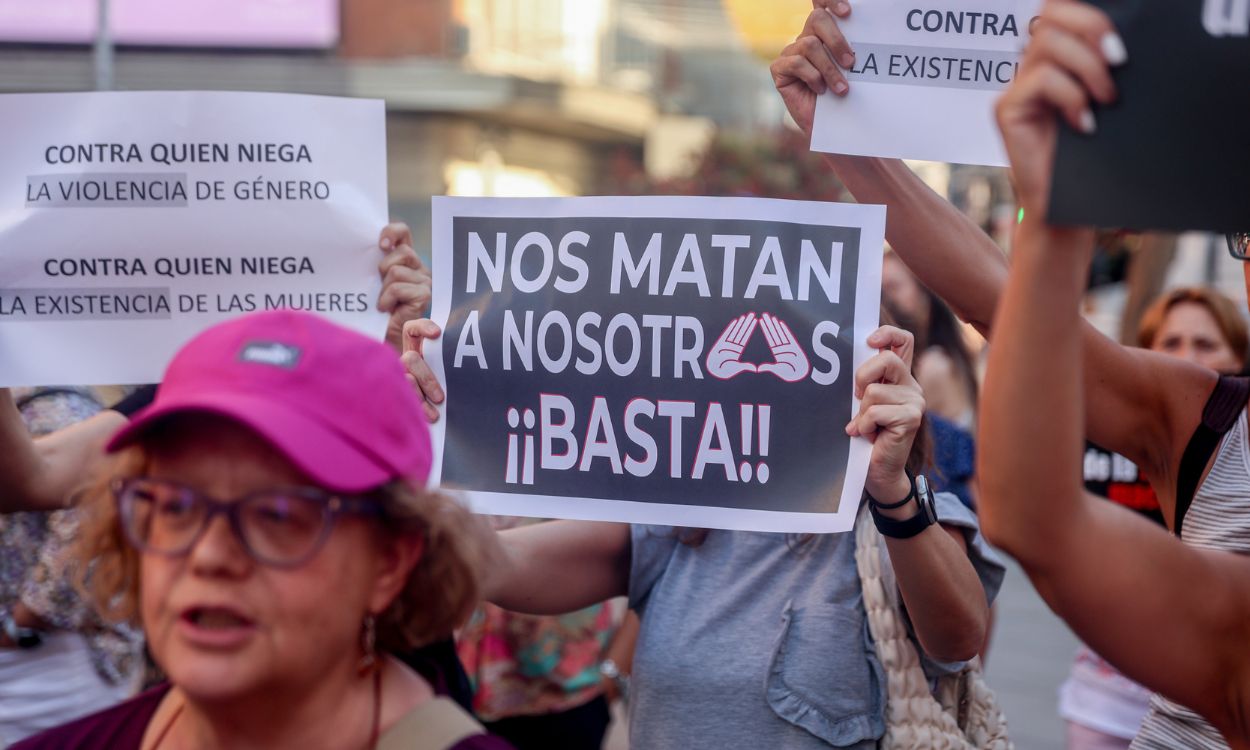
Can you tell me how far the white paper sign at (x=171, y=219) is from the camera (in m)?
2.91

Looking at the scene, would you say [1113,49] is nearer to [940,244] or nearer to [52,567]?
[940,244]

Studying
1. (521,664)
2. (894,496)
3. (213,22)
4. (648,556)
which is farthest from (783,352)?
(213,22)

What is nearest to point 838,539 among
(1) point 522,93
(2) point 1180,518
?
(2) point 1180,518

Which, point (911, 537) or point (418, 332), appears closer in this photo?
point (911, 537)

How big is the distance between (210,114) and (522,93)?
55.3 ft

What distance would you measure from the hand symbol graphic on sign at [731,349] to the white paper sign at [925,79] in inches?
15.9

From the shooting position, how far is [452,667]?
226 cm

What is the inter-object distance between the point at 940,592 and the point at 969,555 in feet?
1.05

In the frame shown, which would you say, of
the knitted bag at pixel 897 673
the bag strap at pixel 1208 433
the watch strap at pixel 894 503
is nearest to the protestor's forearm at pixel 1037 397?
the bag strap at pixel 1208 433

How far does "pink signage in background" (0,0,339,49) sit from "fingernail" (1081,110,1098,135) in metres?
19.2

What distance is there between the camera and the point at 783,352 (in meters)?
2.54

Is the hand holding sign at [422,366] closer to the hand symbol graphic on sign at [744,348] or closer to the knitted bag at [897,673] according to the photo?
the hand symbol graphic on sign at [744,348]

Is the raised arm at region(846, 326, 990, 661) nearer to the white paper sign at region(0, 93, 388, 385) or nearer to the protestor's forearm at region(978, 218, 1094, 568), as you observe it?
the protestor's forearm at region(978, 218, 1094, 568)

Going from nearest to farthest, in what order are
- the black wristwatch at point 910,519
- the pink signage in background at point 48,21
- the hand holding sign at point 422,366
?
the black wristwatch at point 910,519 → the hand holding sign at point 422,366 → the pink signage in background at point 48,21
